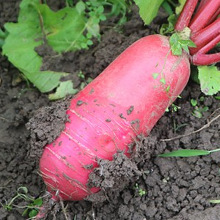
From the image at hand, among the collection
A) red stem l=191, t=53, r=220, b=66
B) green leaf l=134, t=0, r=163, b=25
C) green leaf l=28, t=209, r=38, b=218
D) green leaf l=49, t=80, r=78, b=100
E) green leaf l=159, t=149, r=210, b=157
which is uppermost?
green leaf l=134, t=0, r=163, b=25

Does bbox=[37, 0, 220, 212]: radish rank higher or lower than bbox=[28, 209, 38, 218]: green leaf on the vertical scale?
higher

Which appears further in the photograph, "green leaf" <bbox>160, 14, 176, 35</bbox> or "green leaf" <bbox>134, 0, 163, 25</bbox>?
"green leaf" <bbox>160, 14, 176, 35</bbox>

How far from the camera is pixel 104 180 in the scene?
7.25 feet

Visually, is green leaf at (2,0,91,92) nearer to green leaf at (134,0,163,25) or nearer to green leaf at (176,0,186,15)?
green leaf at (134,0,163,25)

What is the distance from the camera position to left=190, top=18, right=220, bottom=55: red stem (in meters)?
2.45

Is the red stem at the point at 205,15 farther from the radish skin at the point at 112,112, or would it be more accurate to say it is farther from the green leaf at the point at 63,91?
the green leaf at the point at 63,91

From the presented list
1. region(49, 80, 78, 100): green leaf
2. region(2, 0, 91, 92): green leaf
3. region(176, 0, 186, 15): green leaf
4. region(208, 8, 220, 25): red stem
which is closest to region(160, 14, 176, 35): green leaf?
region(176, 0, 186, 15): green leaf

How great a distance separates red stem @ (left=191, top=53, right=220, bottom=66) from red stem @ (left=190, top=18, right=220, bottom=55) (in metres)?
0.06

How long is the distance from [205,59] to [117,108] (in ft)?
2.18

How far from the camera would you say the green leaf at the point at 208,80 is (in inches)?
98.7

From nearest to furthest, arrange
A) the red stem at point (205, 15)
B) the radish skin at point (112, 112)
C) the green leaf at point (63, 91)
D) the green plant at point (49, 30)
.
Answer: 1. the radish skin at point (112, 112)
2. the red stem at point (205, 15)
3. the green leaf at point (63, 91)
4. the green plant at point (49, 30)

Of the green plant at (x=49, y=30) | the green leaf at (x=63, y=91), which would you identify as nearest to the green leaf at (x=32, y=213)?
the green leaf at (x=63, y=91)

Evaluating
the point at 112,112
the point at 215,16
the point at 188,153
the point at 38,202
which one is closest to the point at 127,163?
the point at 112,112

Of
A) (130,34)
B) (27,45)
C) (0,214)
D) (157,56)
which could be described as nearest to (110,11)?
(130,34)
